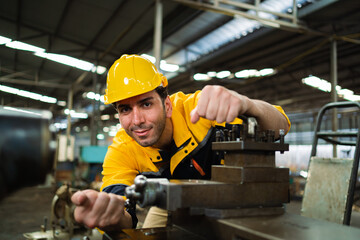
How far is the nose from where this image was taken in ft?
4.60

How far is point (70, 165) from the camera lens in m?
7.82

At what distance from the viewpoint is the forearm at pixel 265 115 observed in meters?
1.14

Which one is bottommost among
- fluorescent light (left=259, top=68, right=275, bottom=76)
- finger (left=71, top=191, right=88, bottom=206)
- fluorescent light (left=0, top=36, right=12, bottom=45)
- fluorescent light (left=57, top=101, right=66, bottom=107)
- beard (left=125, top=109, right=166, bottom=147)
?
finger (left=71, top=191, right=88, bottom=206)

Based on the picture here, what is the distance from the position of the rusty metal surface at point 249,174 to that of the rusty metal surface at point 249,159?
2 cm

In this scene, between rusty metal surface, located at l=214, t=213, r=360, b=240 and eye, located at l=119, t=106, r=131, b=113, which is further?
eye, located at l=119, t=106, r=131, b=113

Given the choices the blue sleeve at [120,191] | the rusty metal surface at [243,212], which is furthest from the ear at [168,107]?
the rusty metal surface at [243,212]

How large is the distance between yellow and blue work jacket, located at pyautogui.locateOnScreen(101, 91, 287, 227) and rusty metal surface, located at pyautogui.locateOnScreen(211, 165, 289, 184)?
0.59m

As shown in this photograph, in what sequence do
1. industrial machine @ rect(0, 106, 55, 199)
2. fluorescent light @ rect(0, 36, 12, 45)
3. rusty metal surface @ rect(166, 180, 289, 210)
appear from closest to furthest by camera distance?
1. industrial machine @ rect(0, 106, 55, 199)
2. rusty metal surface @ rect(166, 180, 289, 210)
3. fluorescent light @ rect(0, 36, 12, 45)

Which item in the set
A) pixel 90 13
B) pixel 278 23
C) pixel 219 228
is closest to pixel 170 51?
pixel 90 13

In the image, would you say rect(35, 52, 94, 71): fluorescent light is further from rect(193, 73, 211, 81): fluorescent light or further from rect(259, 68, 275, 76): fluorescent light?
rect(259, 68, 275, 76): fluorescent light

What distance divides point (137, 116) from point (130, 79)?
0.19m

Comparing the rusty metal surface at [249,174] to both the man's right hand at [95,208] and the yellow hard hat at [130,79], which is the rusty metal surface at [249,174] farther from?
the yellow hard hat at [130,79]

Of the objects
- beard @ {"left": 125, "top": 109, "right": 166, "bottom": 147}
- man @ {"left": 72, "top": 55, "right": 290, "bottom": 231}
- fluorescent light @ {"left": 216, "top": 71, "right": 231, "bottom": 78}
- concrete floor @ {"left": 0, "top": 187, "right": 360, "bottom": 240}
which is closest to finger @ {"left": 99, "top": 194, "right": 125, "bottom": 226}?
man @ {"left": 72, "top": 55, "right": 290, "bottom": 231}

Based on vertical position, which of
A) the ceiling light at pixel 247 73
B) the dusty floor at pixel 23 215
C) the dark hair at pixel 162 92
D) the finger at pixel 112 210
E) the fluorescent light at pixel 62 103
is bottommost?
the dusty floor at pixel 23 215
